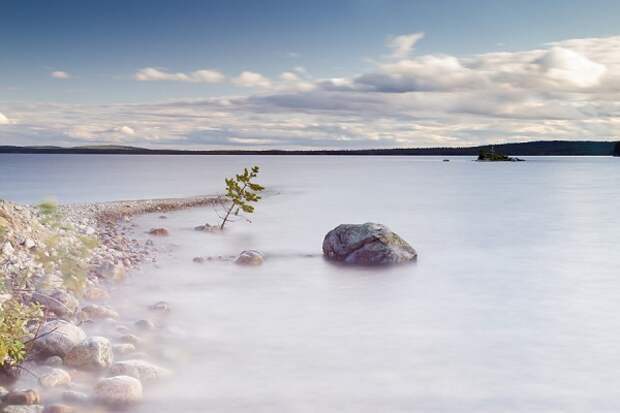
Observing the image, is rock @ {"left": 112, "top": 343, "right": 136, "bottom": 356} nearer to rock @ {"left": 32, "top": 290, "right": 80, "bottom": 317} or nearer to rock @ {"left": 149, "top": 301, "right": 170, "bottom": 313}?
rock @ {"left": 32, "top": 290, "right": 80, "bottom": 317}

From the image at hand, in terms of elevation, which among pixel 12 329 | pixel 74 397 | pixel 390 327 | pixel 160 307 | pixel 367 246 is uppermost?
pixel 12 329

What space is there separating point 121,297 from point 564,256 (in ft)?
55.2

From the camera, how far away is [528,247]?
26.6 m

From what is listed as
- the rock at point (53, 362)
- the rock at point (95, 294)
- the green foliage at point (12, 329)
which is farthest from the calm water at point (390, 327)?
the green foliage at point (12, 329)

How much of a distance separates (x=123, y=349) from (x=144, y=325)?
5.47 ft

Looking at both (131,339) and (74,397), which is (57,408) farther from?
(131,339)

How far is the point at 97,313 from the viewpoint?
12.8 meters

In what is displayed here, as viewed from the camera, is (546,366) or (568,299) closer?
(546,366)

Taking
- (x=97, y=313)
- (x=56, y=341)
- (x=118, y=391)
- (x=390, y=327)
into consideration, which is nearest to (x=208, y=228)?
(x=97, y=313)

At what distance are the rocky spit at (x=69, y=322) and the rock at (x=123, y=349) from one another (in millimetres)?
17

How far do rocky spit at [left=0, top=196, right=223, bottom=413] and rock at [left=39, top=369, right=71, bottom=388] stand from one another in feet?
0.05

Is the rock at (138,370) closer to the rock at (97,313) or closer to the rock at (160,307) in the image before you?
the rock at (97,313)

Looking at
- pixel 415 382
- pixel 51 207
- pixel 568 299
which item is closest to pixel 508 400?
pixel 415 382

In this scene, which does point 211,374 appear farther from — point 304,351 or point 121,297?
point 121,297
